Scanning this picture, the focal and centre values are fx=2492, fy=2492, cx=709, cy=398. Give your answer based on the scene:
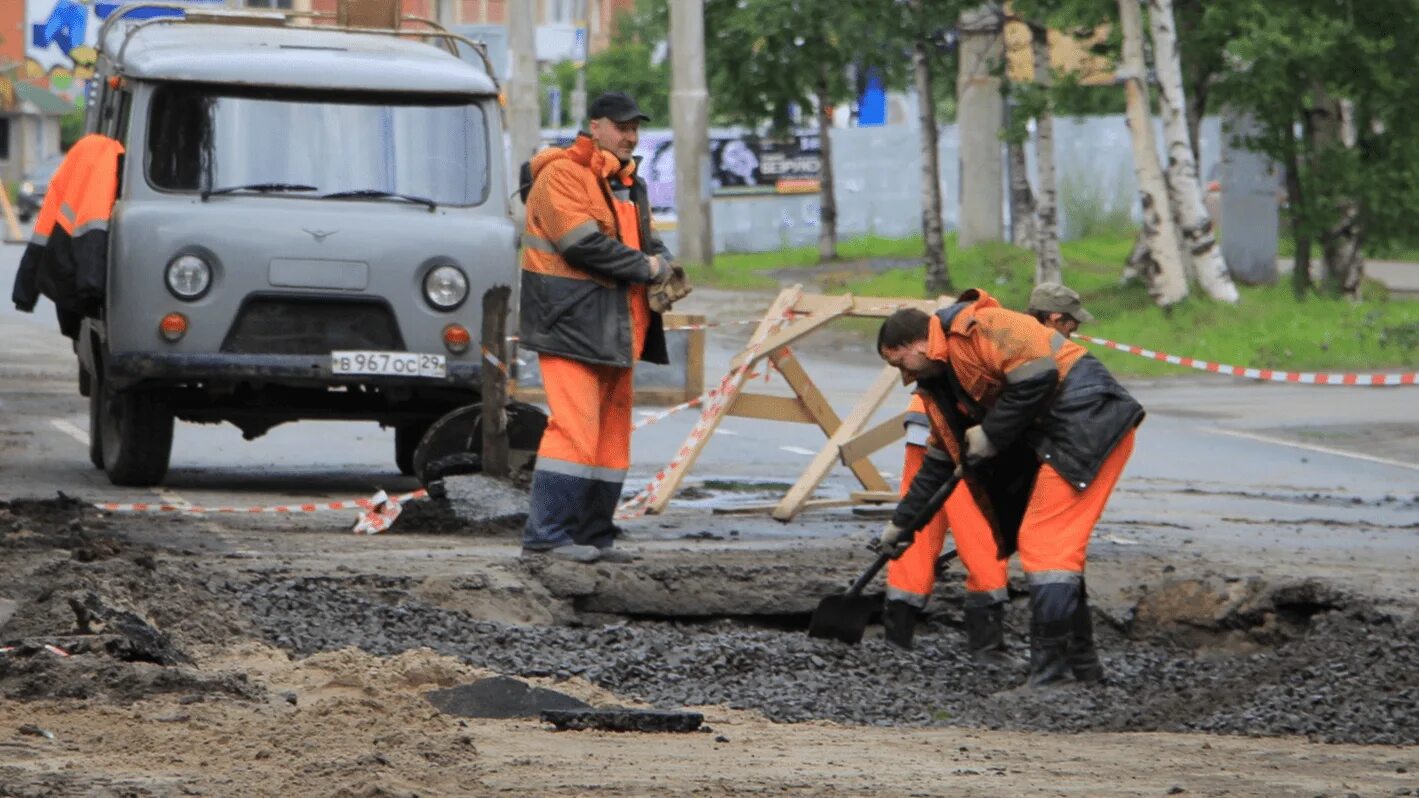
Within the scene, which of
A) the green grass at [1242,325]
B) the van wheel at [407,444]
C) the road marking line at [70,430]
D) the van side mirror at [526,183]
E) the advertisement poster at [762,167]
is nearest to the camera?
the van side mirror at [526,183]

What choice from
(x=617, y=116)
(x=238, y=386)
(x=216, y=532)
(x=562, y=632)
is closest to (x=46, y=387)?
(x=238, y=386)

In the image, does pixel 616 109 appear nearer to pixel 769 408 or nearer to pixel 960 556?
pixel 960 556

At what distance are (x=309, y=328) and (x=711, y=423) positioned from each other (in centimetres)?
215

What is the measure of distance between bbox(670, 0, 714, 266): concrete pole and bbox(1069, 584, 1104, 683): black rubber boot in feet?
83.8

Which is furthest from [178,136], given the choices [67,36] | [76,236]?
[67,36]

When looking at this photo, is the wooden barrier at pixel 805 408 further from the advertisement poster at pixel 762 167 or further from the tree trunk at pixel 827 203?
the advertisement poster at pixel 762 167

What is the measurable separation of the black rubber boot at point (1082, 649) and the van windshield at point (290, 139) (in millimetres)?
5734

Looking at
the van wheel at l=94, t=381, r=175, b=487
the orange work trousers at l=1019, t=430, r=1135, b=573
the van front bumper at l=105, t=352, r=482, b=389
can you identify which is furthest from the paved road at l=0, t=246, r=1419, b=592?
the orange work trousers at l=1019, t=430, r=1135, b=573

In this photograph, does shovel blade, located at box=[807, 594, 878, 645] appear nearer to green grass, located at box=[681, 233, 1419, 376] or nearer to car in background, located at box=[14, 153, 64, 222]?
green grass, located at box=[681, 233, 1419, 376]

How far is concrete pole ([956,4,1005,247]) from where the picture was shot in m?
36.2

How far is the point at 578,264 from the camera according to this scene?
10.5m

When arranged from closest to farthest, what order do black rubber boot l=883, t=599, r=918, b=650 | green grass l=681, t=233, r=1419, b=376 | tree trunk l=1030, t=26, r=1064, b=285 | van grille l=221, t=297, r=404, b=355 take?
black rubber boot l=883, t=599, r=918, b=650 → van grille l=221, t=297, r=404, b=355 → green grass l=681, t=233, r=1419, b=376 → tree trunk l=1030, t=26, r=1064, b=285

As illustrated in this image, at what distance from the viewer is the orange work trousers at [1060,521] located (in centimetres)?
846

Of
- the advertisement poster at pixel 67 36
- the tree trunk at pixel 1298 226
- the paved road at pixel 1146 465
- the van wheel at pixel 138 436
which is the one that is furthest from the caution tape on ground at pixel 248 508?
the tree trunk at pixel 1298 226
